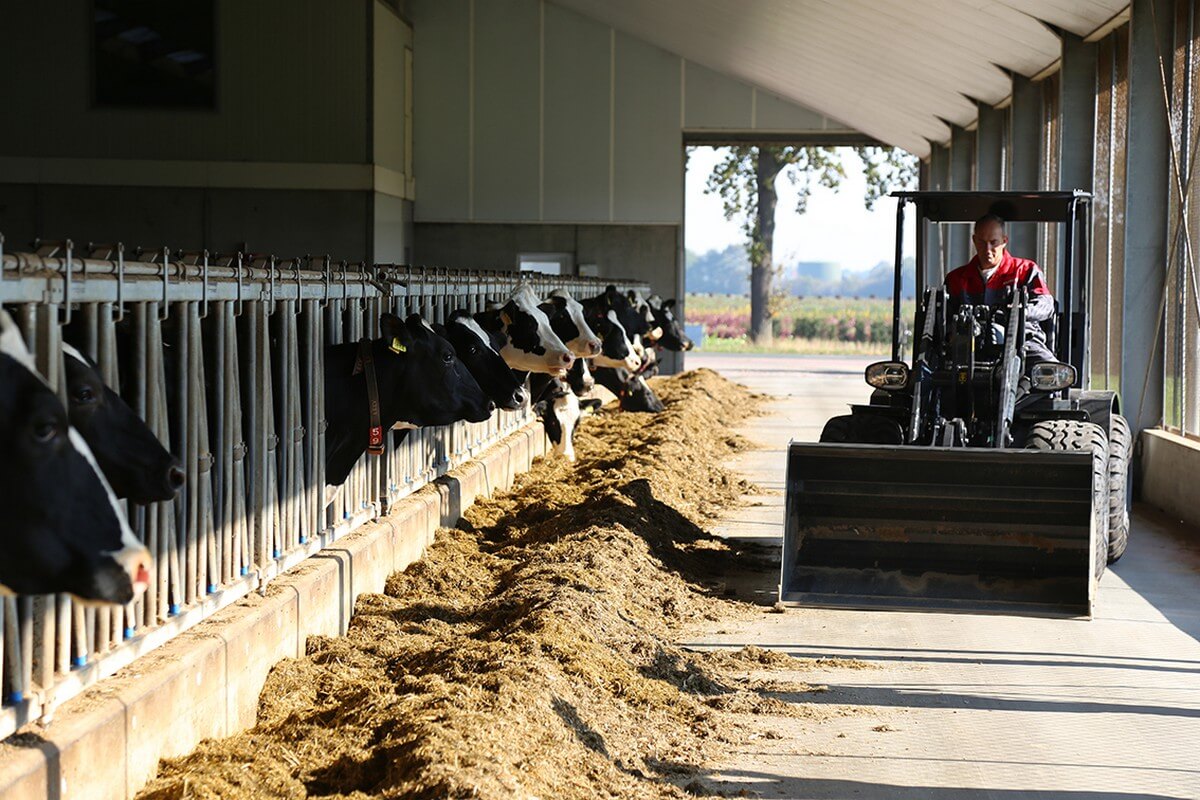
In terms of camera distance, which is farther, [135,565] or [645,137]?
[645,137]

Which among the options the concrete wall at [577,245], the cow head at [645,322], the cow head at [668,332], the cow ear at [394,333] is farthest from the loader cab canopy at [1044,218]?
the concrete wall at [577,245]

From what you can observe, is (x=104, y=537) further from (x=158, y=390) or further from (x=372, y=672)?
(x=372, y=672)

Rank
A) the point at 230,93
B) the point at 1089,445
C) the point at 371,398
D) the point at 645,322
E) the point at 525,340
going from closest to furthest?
the point at 371,398, the point at 1089,445, the point at 525,340, the point at 645,322, the point at 230,93

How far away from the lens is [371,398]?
7984 mm

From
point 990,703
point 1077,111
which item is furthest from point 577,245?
point 990,703

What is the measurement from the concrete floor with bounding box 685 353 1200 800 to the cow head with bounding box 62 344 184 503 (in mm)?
2256

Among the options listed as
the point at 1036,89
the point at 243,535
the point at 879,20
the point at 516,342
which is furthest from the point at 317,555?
the point at 1036,89

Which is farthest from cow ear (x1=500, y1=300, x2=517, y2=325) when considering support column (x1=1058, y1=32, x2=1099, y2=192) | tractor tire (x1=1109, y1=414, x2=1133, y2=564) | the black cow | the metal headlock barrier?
the black cow

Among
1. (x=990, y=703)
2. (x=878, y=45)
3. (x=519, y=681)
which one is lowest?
(x=990, y=703)

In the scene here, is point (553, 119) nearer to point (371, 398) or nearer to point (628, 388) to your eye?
point (628, 388)

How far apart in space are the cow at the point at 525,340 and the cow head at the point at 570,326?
99.6 inches

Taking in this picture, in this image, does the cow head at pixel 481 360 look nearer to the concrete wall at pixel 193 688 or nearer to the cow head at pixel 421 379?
the cow head at pixel 421 379

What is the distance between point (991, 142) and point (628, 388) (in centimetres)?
717

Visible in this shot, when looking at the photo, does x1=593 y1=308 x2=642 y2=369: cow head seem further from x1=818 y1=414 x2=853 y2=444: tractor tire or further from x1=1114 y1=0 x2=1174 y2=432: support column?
x1=818 y1=414 x2=853 y2=444: tractor tire
